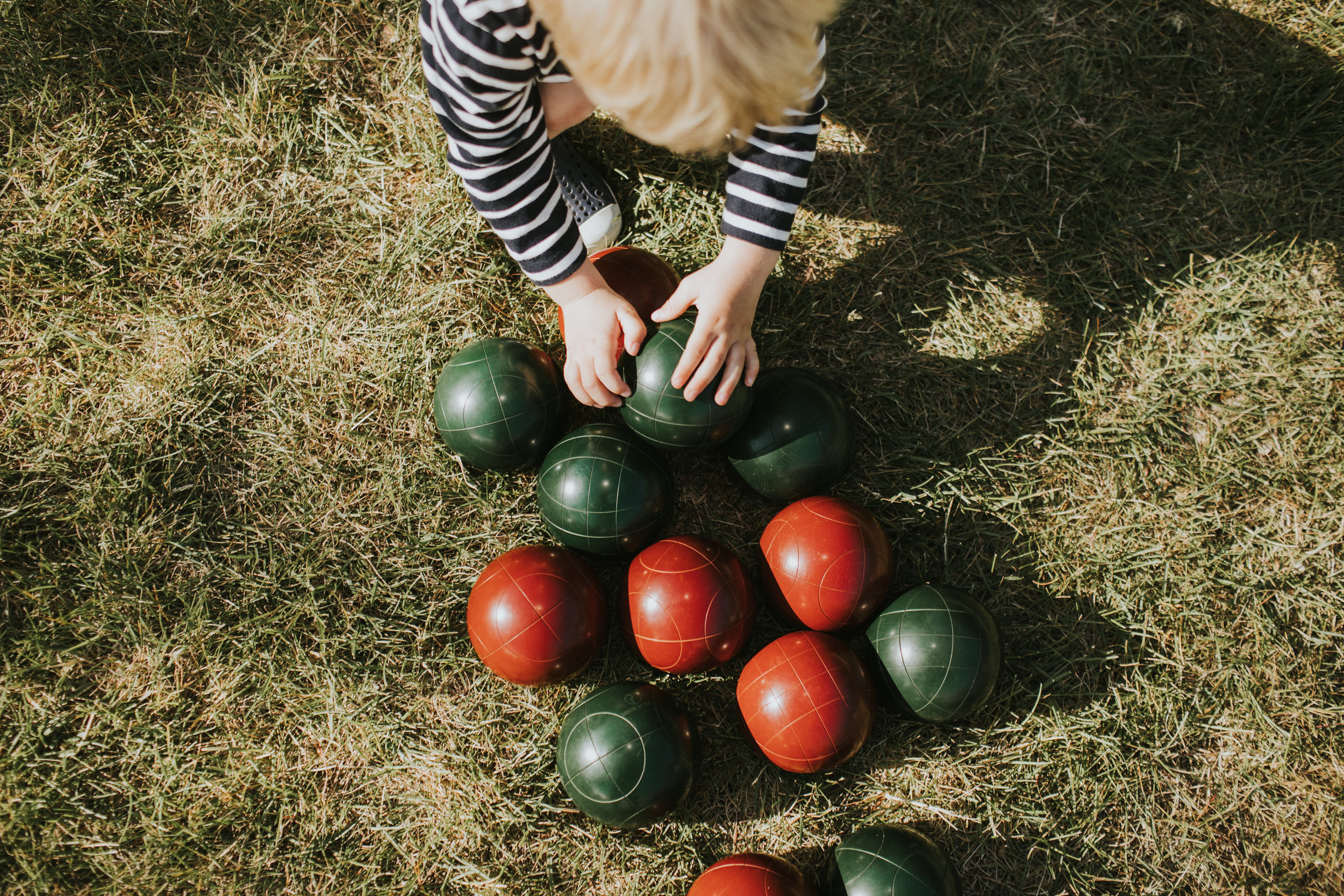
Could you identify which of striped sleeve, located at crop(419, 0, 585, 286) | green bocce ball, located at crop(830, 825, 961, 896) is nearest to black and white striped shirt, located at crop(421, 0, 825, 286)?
striped sleeve, located at crop(419, 0, 585, 286)

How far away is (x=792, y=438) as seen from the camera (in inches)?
105

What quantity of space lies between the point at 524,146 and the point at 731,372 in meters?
0.95

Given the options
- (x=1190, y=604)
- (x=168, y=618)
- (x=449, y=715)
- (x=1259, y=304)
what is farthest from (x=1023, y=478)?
(x=168, y=618)

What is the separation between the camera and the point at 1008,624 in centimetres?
299

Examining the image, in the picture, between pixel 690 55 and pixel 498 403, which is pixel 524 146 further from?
pixel 690 55

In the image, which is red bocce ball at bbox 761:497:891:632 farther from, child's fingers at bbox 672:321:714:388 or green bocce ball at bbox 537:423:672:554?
child's fingers at bbox 672:321:714:388

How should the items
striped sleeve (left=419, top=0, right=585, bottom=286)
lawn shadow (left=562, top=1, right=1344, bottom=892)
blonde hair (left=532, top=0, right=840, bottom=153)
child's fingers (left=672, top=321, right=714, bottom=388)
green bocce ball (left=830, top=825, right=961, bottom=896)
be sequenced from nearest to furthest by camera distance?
blonde hair (left=532, top=0, right=840, bottom=153) → striped sleeve (left=419, top=0, right=585, bottom=286) → green bocce ball (left=830, top=825, right=961, bottom=896) → child's fingers (left=672, top=321, right=714, bottom=388) → lawn shadow (left=562, top=1, right=1344, bottom=892)

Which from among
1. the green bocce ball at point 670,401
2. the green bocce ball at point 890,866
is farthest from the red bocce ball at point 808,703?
the green bocce ball at point 670,401

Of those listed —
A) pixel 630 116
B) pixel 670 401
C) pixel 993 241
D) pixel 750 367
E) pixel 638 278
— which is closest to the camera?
pixel 630 116

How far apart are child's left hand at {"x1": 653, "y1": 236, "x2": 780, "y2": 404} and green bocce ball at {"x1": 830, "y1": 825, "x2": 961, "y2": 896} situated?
1487 millimetres

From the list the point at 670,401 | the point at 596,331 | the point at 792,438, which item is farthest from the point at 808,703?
the point at 596,331

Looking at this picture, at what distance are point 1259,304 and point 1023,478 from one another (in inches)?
54.0

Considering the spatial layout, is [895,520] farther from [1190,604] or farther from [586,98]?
[586,98]

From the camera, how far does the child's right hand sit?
2529 mm
